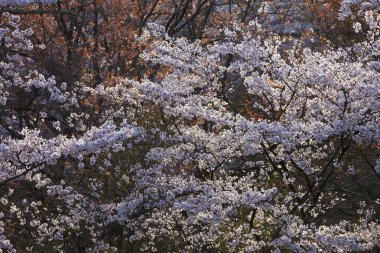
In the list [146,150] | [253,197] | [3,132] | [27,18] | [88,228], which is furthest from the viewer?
[27,18]

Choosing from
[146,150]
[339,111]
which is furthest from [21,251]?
[339,111]

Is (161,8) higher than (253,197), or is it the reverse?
(161,8)

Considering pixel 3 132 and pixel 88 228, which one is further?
pixel 3 132

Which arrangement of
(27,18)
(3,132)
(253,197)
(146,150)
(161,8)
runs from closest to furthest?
(253,197), (146,150), (3,132), (27,18), (161,8)

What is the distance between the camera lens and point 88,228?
829 cm

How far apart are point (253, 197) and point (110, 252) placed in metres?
3.26

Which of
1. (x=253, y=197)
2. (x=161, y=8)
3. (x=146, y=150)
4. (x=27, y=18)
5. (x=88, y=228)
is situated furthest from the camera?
(x=161, y=8)

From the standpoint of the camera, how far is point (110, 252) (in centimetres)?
908

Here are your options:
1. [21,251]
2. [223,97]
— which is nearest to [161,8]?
[223,97]

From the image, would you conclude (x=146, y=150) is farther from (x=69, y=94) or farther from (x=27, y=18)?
(x=27, y=18)

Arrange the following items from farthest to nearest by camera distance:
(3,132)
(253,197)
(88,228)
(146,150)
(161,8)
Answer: (161,8) → (3,132) → (146,150) → (88,228) → (253,197)

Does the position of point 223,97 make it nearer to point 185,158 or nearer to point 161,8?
point 185,158

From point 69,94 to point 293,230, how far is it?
435cm

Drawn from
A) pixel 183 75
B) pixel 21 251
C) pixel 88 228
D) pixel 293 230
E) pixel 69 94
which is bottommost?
pixel 21 251
